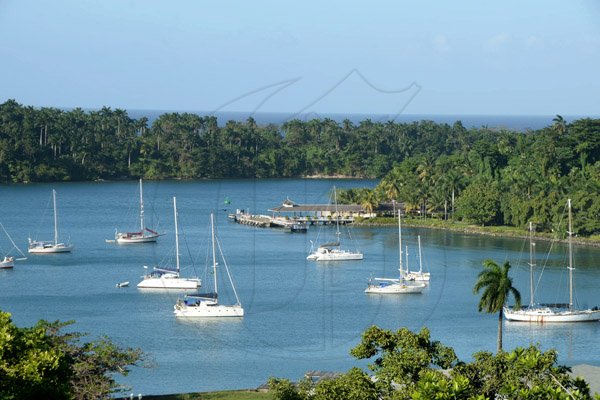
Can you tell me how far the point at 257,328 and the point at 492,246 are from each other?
21.5 meters

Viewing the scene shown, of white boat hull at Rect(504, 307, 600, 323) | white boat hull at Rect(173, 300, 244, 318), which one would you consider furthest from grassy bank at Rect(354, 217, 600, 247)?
white boat hull at Rect(173, 300, 244, 318)

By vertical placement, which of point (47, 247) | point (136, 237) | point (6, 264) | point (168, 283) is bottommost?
point (168, 283)

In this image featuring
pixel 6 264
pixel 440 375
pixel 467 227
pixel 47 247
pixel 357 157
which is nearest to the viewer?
pixel 440 375

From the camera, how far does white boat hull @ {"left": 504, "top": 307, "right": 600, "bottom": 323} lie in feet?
126

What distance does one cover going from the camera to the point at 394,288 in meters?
43.7

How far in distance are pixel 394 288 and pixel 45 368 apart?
25540 mm

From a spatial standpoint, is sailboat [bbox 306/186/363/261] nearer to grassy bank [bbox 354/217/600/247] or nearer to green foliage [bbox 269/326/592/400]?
grassy bank [bbox 354/217/600/247]

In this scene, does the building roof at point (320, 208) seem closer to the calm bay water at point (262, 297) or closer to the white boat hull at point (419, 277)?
the calm bay water at point (262, 297)

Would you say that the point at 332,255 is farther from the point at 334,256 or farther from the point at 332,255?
the point at 334,256

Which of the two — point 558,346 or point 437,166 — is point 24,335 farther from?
point 437,166

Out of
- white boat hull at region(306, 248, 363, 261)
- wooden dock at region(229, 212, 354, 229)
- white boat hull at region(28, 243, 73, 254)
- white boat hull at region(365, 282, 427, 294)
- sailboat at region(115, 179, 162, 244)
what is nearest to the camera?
white boat hull at region(365, 282, 427, 294)

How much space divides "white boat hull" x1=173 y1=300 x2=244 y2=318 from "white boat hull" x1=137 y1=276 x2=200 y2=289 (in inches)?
222

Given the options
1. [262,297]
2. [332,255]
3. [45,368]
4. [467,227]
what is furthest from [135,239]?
[45,368]

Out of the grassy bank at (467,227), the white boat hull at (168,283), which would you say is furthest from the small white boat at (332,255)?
the grassy bank at (467,227)
